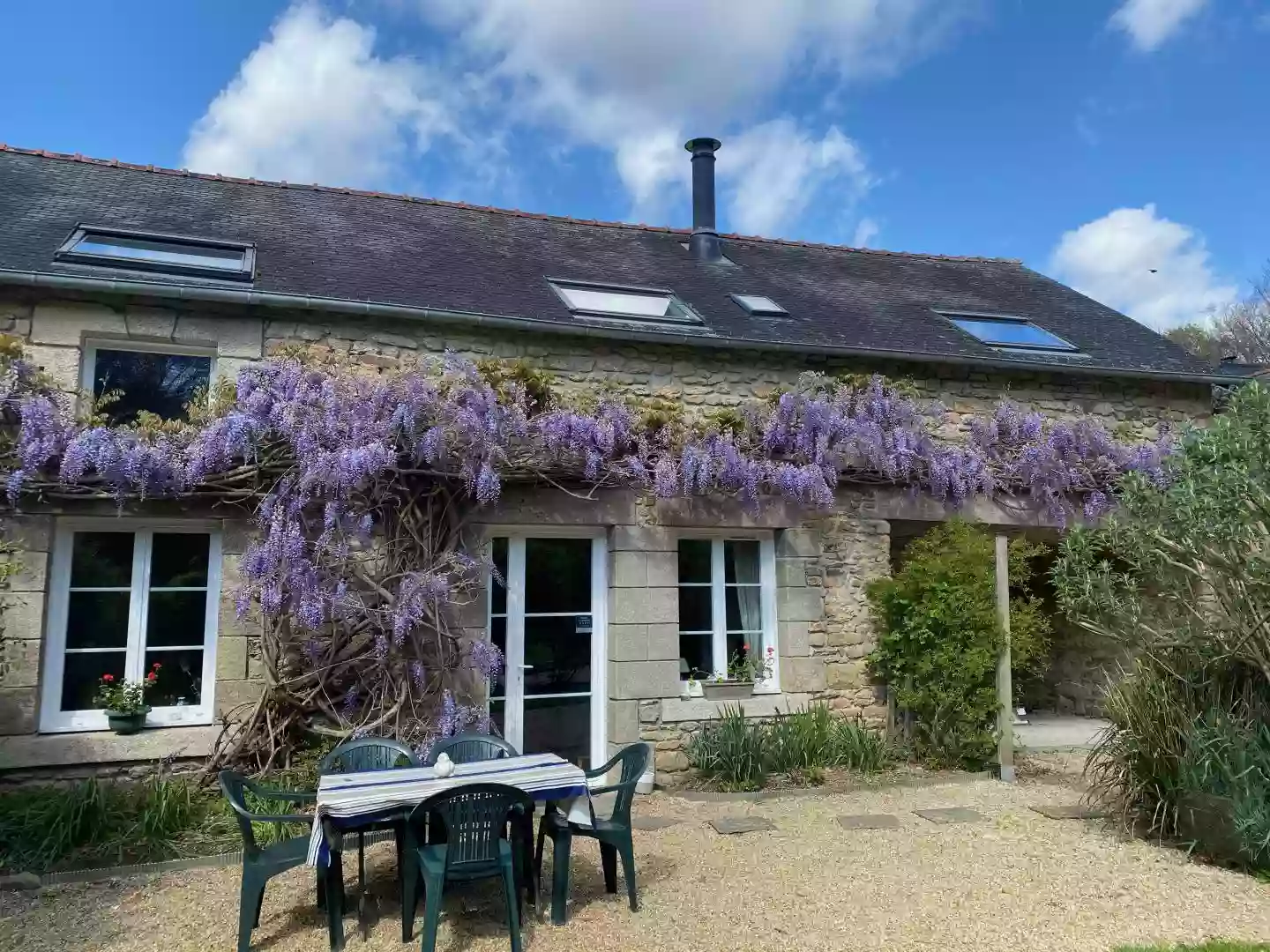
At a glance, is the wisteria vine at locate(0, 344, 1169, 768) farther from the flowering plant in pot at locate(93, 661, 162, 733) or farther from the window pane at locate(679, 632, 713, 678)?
the window pane at locate(679, 632, 713, 678)

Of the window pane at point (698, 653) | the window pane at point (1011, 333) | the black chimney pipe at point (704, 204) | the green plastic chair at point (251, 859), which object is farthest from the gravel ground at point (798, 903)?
the black chimney pipe at point (704, 204)

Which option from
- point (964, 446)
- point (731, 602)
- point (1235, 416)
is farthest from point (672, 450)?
point (1235, 416)

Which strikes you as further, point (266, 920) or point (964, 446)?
point (964, 446)

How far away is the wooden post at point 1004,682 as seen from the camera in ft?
20.5

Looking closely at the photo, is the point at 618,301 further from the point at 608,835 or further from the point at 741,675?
the point at 608,835

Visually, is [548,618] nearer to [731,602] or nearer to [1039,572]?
[731,602]

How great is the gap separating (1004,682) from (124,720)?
582 cm

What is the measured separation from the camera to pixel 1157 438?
7.75 m

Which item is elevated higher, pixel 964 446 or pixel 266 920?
pixel 964 446

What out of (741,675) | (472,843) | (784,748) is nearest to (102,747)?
(472,843)

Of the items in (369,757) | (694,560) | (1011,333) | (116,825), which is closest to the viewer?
(369,757)

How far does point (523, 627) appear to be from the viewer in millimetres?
6082

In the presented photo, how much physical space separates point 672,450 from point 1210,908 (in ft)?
12.7

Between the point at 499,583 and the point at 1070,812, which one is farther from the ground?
the point at 499,583
